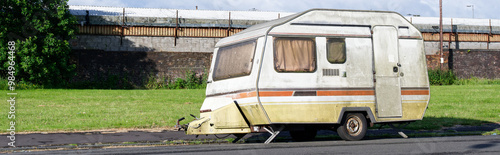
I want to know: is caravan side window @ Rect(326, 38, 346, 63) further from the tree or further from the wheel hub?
the tree

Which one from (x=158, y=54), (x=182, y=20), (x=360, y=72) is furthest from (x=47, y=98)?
(x=360, y=72)

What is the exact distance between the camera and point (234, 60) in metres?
12.0

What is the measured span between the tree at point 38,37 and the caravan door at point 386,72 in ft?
69.3

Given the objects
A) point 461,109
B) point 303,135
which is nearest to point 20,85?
point 303,135

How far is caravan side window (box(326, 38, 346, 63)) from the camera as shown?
11.7 m

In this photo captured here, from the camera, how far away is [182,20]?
3525cm

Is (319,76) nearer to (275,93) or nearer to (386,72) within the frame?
(275,93)

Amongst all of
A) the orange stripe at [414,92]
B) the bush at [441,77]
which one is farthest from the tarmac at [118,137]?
the bush at [441,77]

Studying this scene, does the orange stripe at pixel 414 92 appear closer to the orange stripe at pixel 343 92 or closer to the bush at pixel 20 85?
the orange stripe at pixel 343 92

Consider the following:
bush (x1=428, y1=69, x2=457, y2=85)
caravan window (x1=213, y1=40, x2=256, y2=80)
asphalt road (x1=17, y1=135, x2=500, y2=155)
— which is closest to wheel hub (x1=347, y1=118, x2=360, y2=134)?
asphalt road (x1=17, y1=135, x2=500, y2=155)

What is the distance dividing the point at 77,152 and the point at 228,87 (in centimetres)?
323

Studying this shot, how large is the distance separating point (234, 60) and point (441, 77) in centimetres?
2764

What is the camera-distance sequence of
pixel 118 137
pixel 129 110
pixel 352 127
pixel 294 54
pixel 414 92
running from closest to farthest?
pixel 294 54 < pixel 352 127 < pixel 414 92 < pixel 118 137 < pixel 129 110

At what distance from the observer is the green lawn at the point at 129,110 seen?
15.9m
